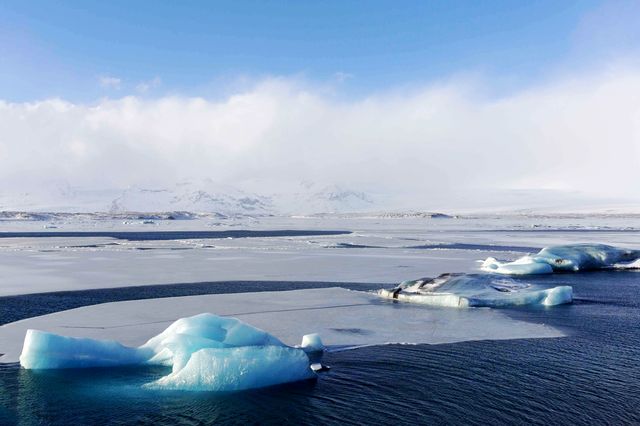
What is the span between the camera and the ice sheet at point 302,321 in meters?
10.3

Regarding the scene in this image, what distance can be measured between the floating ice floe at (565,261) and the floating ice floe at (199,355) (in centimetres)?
1381

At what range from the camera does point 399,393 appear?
7.57 metres

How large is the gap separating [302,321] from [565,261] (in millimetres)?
13967

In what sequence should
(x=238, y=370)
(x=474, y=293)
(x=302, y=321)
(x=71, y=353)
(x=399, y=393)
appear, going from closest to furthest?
1. (x=399, y=393)
2. (x=238, y=370)
3. (x=71, y=353)
4. (x=302, y=321)
5. (x=474, y=293)

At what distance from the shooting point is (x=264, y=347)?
320 inches

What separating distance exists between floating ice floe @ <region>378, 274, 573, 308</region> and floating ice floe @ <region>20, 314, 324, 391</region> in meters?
6.26

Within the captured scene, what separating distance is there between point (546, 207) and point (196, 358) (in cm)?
18792

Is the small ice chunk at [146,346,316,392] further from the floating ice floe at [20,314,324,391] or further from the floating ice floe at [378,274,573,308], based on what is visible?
the floating ice floe at [378,274,573,308]

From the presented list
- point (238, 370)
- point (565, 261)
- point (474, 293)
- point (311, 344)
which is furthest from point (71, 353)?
point (565, 261)

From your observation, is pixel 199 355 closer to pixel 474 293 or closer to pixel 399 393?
pixel 399 393

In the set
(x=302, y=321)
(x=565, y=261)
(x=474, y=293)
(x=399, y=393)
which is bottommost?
(x=399, y=393)

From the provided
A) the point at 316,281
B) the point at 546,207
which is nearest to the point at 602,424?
the point at 316,281

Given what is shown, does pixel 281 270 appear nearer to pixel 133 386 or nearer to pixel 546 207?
pixel 133 386

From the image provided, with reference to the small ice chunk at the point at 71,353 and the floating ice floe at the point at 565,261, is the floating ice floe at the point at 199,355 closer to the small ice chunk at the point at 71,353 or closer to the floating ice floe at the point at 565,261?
the small ice chunk at the point at 71,353
